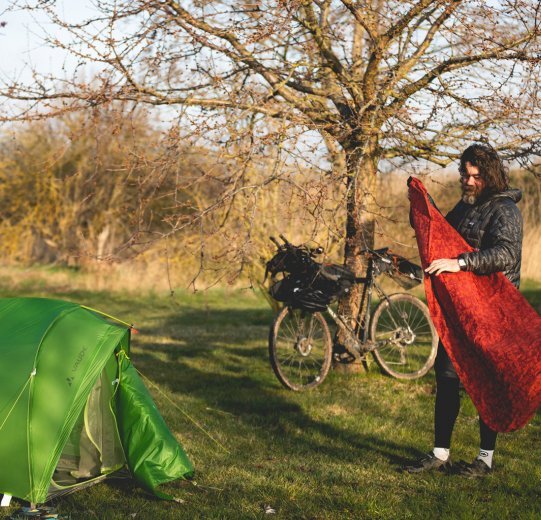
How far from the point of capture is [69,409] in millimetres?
4449

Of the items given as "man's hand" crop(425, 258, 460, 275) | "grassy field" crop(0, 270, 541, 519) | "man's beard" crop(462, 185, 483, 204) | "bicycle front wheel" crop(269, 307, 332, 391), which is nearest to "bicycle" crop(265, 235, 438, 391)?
"bicycle front wheel" crop(269, 307, 332, 391)

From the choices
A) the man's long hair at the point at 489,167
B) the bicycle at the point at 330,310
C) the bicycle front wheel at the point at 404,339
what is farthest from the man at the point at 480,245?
the bicycle front wheel at the point at 404,339

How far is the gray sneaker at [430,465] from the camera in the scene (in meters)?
4.99

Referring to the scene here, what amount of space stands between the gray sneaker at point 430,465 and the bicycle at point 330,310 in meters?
2.19

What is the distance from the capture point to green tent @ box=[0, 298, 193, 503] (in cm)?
438

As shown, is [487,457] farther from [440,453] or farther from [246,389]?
[246,389]

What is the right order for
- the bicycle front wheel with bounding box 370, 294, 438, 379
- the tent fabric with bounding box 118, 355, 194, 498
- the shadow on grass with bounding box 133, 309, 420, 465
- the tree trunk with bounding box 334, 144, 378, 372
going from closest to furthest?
1. the tent fabric with bounding box 118, 355, 194, 498
2. the shadow on grass with bounding box 133, 309, 420, 465
3. the tree trunk with bounding box 334, 144, 378, 372
4. the bicycle front wheel with bounding box 370, 294, 438, 379

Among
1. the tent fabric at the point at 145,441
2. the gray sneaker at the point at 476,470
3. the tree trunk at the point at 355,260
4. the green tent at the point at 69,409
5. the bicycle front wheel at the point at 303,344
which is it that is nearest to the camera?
the green tent at the point at 69,409

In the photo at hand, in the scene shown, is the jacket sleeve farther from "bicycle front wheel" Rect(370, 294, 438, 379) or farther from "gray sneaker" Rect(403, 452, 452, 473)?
"bicycle front wheel" Rect(370, 294, 438, 379)

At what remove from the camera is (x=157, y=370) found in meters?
8.95

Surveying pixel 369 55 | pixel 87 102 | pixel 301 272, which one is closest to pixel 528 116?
pixel 369 55

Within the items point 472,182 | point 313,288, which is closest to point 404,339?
point 313,288

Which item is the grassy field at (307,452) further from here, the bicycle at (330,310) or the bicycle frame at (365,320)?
the bicycle frame at (365,320)

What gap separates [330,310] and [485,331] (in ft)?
9.60
